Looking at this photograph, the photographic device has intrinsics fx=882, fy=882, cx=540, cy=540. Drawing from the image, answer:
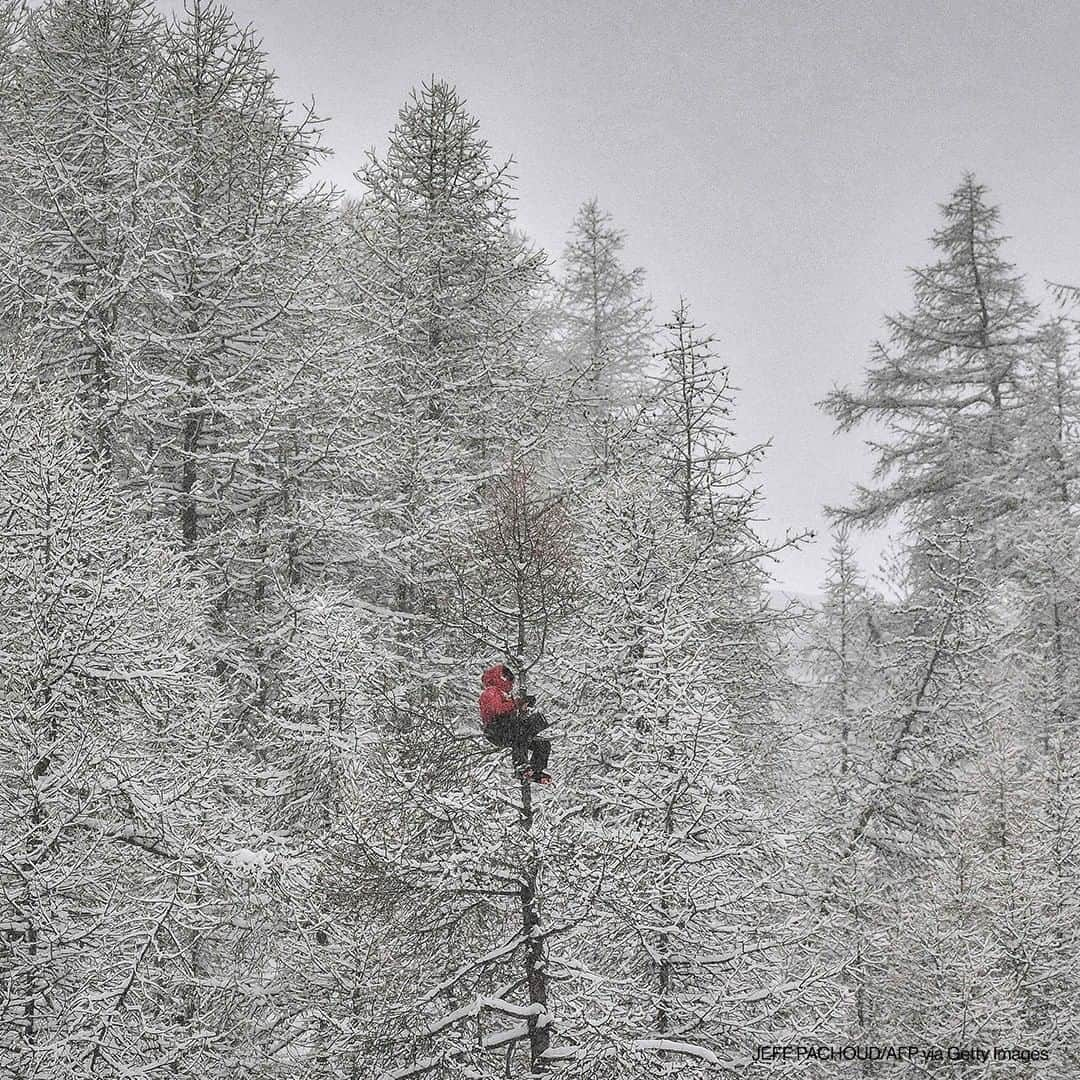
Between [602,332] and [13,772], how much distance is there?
69.0 ft

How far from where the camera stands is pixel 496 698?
23.8ft

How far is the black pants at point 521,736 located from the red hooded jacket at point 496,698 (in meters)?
0.05

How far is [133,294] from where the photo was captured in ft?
42.0

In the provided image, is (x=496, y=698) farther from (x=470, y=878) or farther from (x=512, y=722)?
(x=470, y=878)

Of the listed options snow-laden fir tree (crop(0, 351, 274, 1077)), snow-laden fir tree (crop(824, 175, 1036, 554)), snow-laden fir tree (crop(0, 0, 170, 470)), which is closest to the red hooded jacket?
snow-laden fir tree (crop(0, 351, 274, 1077))

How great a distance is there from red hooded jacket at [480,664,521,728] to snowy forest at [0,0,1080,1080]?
348 millimetres

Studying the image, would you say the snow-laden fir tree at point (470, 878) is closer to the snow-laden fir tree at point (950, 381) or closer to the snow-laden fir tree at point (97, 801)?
the snow-laden fir tree at point (97, 801)

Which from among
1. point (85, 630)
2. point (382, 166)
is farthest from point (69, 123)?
point (85, 630)

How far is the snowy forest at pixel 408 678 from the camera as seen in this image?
24.7 ft

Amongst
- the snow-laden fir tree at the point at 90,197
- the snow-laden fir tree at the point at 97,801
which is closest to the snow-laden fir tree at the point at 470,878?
the snow-laden fir tree at the point at 97,801

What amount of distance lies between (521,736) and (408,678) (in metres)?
4.37

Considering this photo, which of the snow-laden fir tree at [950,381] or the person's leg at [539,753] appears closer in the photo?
the person's leg at [539,753]

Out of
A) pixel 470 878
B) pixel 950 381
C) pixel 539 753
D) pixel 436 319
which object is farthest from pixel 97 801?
pixel 950 381

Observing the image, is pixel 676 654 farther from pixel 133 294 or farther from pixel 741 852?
pixel 133 294
